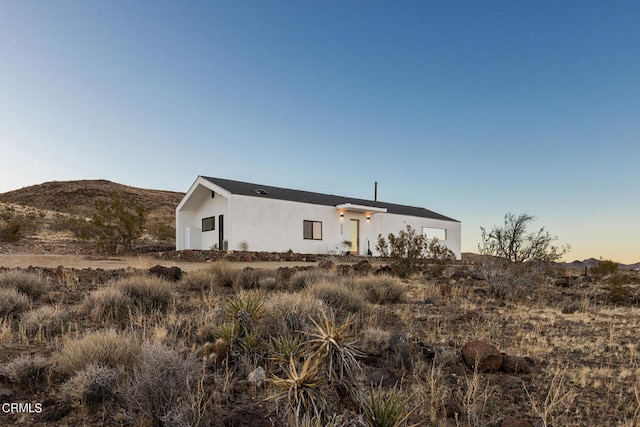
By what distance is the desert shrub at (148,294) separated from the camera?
22.3 feet

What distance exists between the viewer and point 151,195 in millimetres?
67625

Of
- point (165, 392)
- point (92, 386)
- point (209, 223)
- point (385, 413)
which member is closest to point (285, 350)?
point (165, 392)

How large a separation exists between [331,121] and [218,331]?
66.5 feet

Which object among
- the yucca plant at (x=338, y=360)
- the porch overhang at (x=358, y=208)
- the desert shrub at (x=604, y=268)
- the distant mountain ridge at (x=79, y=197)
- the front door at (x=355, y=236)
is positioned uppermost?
the distant mountain ridge at (x=79, y=197)

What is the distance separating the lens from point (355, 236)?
91.3 feet

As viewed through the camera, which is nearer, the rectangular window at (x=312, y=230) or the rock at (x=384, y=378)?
the rock at (x=384, y=378)

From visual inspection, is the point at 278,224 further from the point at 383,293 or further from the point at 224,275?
the point at 383,293

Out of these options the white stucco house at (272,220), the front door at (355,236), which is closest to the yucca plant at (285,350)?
the white stucco house at (272,220)

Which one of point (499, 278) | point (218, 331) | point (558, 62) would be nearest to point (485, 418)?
point (218, 331)

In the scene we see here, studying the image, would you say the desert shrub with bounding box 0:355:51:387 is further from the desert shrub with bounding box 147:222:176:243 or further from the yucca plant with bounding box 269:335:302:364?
the desert shrub with bounding box 147:222:176:243

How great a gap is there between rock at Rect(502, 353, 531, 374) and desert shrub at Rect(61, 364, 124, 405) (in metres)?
3.88

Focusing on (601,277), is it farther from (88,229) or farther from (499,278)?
(88,229)

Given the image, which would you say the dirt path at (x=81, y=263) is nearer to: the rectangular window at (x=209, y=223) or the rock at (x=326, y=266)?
the rock at (x=326, y=266)

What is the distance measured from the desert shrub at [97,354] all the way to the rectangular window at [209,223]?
2094 cm
